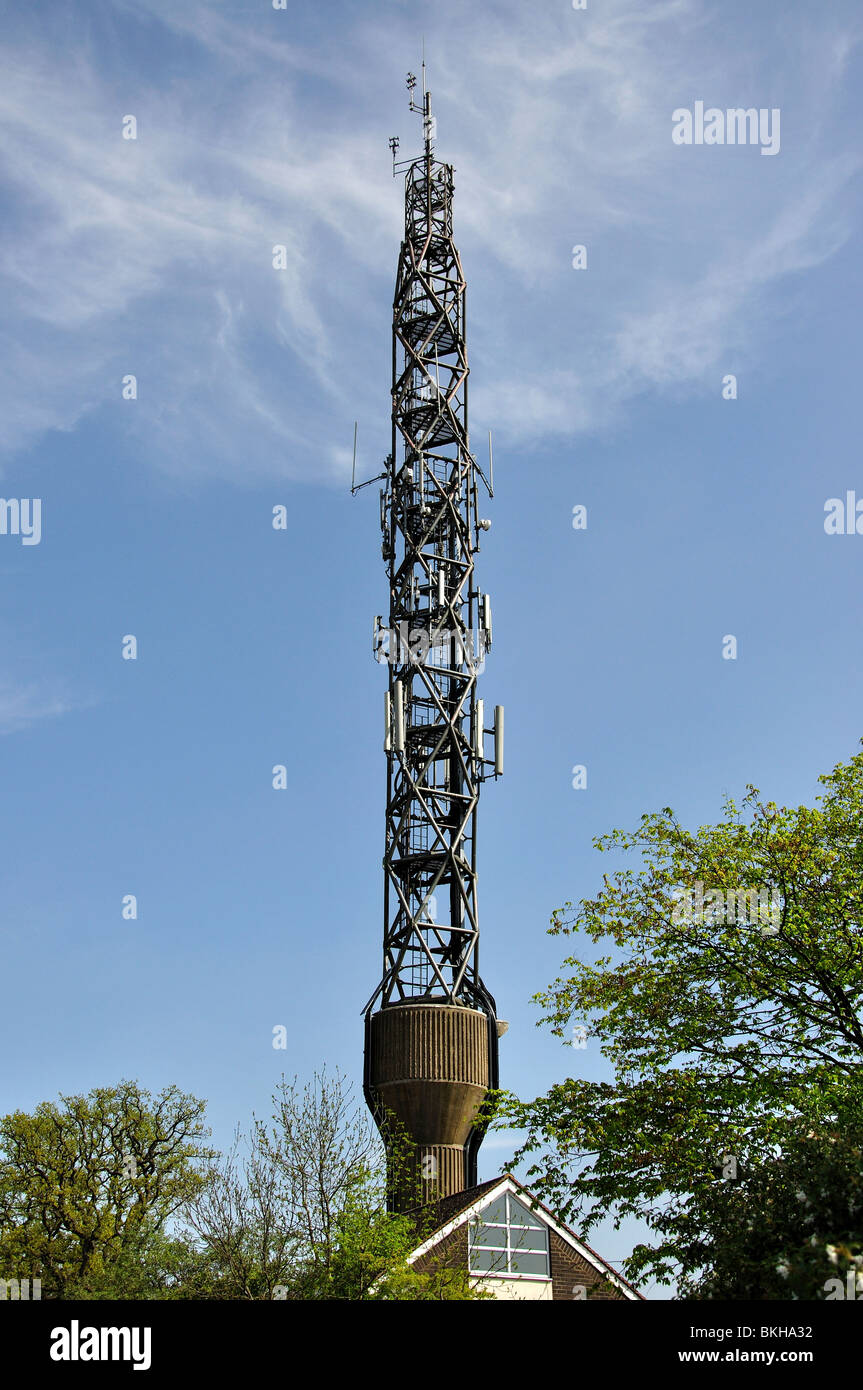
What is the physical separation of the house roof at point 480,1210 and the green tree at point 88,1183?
17.8 meters

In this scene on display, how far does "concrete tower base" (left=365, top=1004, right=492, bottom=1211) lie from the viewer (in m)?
40.9

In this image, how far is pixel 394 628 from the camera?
48.4 meters

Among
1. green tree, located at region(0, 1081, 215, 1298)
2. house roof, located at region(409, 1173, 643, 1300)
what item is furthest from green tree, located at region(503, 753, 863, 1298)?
green tree, located at region(0, 1081, 215, 1298)

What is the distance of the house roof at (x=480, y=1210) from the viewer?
1348 inches

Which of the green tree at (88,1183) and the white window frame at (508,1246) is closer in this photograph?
the white window frame at (508,1246)

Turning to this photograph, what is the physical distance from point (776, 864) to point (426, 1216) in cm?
1822

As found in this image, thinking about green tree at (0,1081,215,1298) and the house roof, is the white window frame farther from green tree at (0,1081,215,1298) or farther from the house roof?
green tree at (0,1081,215,1298)

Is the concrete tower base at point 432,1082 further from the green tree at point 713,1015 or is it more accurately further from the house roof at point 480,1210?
the green tree at point 713,1015

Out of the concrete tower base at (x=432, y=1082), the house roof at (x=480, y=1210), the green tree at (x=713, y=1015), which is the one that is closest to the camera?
the green tree at (x=713, y=1015)

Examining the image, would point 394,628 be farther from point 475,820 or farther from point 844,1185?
point 844,1185

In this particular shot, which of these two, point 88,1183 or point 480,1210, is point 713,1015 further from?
point 88,1183

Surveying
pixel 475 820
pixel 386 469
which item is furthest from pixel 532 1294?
pixel 386 469

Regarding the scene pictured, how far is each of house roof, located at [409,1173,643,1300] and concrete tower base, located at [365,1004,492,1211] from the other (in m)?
2.57

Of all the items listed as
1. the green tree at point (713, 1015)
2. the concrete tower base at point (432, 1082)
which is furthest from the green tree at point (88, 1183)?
the green tree at point (713, 1015)
